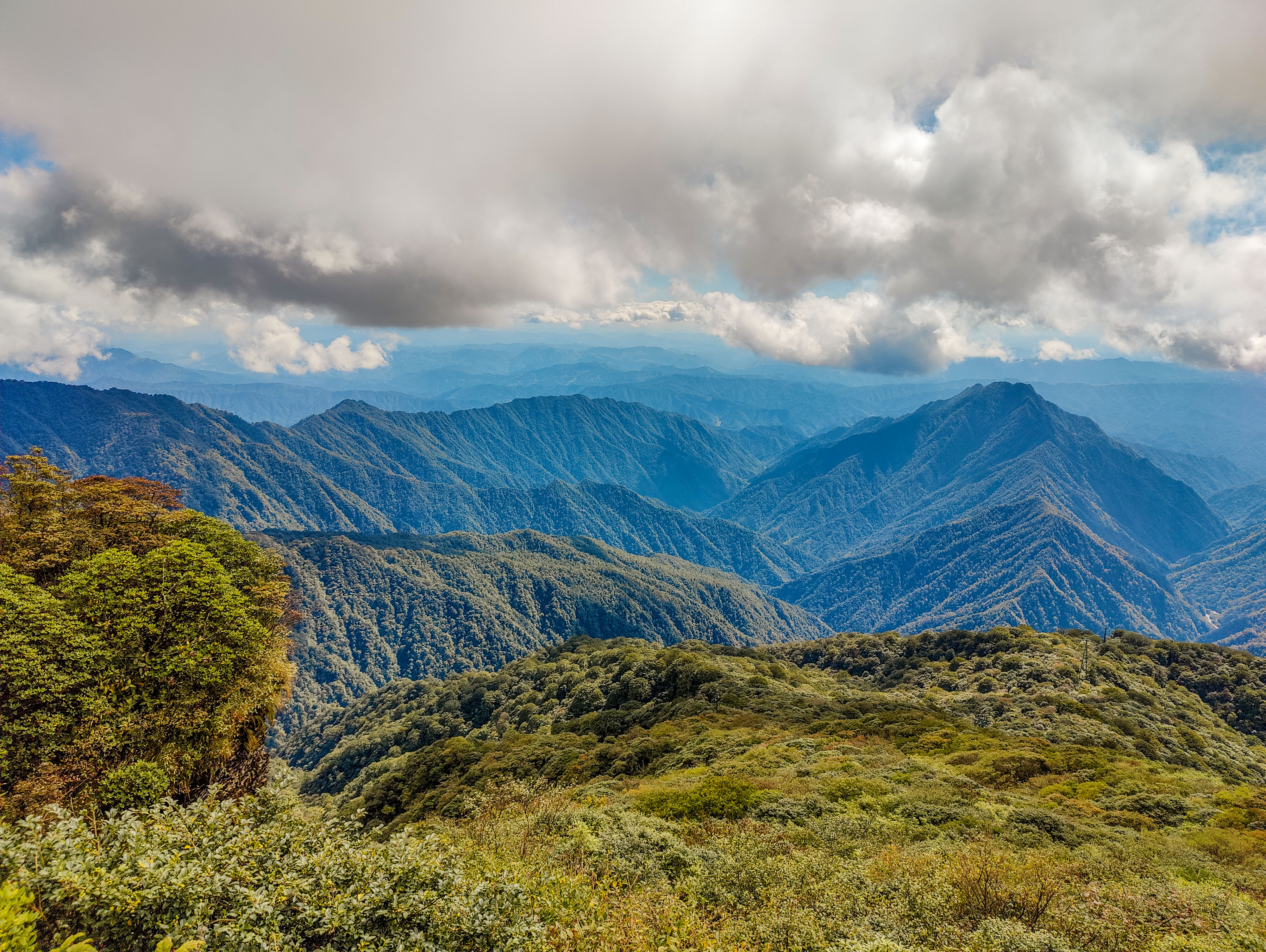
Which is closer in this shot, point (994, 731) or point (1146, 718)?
point (994, 731)

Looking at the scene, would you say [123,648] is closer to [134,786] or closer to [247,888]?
[134,786]

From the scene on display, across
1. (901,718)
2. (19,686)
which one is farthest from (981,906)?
(901,718)

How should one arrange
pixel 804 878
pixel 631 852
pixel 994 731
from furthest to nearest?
pixel 994 731
pixel 631 852
pixel 804 878

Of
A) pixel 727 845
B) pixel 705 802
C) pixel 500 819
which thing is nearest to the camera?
pixel 727 845

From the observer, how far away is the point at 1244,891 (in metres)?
23.5

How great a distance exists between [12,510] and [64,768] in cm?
2407

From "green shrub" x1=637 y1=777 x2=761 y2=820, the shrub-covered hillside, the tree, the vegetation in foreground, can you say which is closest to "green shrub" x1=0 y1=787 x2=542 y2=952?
the vegetation in foreground

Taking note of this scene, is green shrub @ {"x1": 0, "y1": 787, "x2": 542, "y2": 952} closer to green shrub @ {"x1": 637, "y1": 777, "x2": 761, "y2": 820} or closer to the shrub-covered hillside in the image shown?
green shrub @ {"x1": 637, "y1": 777, "x2": 761, "y2": 820}

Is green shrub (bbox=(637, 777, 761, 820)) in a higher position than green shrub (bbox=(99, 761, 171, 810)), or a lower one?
lower

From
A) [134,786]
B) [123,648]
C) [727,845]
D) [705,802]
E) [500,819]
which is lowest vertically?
→ [705,802]

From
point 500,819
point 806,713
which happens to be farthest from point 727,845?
point 806,713

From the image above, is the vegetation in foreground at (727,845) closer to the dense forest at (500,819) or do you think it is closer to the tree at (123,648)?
the dense forest at (500,819)

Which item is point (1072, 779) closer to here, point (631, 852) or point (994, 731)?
point (994, 731)

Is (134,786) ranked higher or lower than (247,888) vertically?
lower
